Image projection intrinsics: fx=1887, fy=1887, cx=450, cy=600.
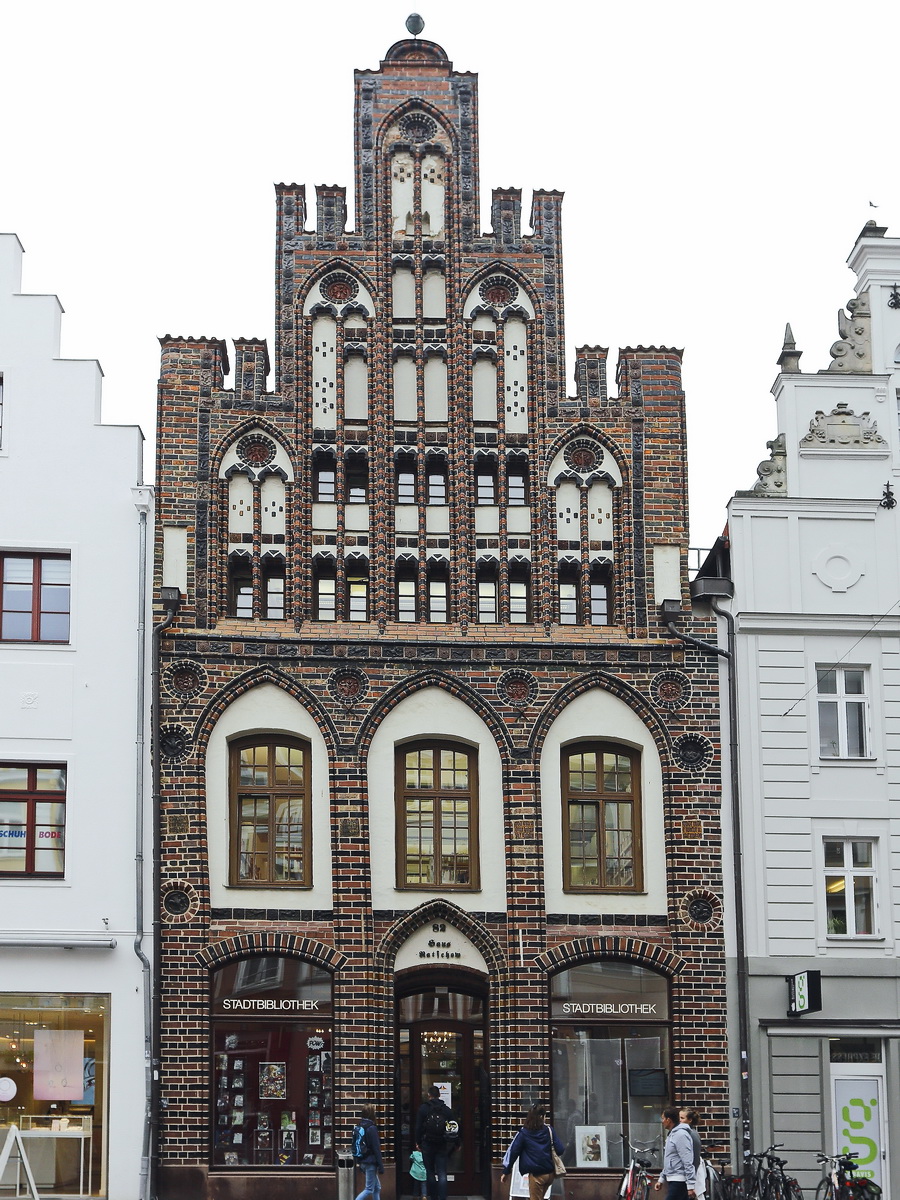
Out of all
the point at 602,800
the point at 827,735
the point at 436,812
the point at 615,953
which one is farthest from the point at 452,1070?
the point at 827,735

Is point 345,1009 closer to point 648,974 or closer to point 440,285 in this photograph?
point 648,974

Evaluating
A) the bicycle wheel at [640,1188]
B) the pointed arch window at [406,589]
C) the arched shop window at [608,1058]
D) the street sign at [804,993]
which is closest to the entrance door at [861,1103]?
the street sign at [804,993]

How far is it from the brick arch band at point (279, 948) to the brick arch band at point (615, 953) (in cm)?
294

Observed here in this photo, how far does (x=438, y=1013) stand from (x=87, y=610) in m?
7.39

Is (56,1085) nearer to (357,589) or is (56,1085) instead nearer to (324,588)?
(324,588)

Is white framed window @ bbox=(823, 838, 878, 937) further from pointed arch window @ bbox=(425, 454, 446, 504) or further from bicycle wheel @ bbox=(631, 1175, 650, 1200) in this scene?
pointed arch window @ bbox=(425, 454, 446, 504)

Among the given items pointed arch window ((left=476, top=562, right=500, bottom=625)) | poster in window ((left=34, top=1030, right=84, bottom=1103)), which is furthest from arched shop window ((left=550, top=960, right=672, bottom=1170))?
poster in window ((left=34, top=1030, right=84, bottom=1103))

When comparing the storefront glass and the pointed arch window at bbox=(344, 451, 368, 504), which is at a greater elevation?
the pointed arch window at bbox=(344, 451, 368, 504)

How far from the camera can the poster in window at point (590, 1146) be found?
2547 centimetres

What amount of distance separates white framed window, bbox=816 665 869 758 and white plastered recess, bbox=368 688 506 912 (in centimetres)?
477

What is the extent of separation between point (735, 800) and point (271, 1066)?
7358 millimetres

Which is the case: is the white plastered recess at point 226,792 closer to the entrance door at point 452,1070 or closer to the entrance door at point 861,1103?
the entrance door at point 452,1070

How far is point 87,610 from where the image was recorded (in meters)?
26.0

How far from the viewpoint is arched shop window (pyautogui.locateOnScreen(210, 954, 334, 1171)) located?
25.1 meters
